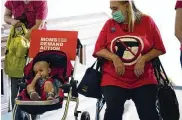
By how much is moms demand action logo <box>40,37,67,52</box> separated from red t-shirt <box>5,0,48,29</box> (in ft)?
0.75

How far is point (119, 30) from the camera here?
97.6 inches

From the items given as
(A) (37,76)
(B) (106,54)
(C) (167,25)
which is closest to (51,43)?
(A) (37,76)

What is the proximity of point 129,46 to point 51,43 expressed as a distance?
68cm

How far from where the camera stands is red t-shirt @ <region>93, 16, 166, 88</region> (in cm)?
240

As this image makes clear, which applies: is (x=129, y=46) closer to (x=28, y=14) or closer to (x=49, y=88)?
(x=49, y=88)

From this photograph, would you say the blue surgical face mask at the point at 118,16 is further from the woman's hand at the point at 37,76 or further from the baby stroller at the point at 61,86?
the woman's hand at the point at 37,76

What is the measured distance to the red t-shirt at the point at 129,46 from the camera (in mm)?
2398

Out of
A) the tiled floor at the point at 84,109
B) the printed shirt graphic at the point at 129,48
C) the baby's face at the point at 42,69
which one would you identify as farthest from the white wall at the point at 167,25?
the baby's face at the point at 42,69

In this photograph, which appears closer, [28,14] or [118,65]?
[118,65]

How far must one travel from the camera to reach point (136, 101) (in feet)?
7.77

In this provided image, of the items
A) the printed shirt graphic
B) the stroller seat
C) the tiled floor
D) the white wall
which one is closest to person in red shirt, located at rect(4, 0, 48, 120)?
the stroller seat

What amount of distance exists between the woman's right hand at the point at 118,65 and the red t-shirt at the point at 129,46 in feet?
0.12

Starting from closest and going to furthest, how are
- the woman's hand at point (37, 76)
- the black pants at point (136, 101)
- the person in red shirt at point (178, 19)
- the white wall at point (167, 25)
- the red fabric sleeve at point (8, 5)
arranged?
the person in red shirt at point (178, 19) → the black pants at point (136, 101) → the woman's hand at point (37, 76) → the red fabric sleeve at point (8, 5) → the white wall at point (167, 25)

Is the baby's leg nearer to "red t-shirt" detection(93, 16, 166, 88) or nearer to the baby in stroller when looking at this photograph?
the baby in stroller
